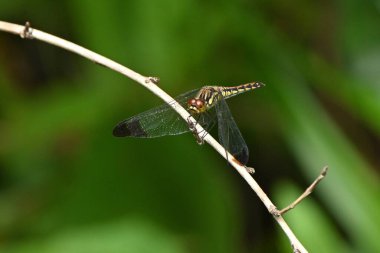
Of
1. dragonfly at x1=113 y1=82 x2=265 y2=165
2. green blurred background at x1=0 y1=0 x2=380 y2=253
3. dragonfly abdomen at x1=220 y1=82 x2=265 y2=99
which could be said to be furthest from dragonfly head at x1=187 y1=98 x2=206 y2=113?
green blurred background at x1=0 y1=0 x2=380 y2=253

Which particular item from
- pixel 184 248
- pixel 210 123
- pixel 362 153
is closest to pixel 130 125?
pixel 210 123

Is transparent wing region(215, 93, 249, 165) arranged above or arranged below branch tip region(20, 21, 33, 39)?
below

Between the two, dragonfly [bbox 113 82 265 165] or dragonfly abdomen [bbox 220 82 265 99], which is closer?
dragonfly [bbox 113 82 265 165]

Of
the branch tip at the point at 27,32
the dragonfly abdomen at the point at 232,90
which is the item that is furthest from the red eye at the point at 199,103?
the branch tip at the point at 27,32

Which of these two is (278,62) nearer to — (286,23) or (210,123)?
(286,23)

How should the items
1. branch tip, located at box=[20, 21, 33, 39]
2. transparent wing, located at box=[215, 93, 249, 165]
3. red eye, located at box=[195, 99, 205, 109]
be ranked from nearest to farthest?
branch tip, located at box=[20, 21, 33, 39]
transparent wing, located at box=[215, 93, 249, 165]
red eye, located at box=[195, 99, 205, 109]

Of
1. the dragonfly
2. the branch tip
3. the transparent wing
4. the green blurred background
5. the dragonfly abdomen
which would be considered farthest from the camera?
the green blurred background

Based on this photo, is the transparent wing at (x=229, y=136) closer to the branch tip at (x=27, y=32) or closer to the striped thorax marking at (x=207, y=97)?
the striped thorax marking at (x=207, y=97)

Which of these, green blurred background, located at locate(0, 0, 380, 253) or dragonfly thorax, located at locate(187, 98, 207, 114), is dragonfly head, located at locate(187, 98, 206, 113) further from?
green blurred background, located at locate(0, 0, 380, 253)
